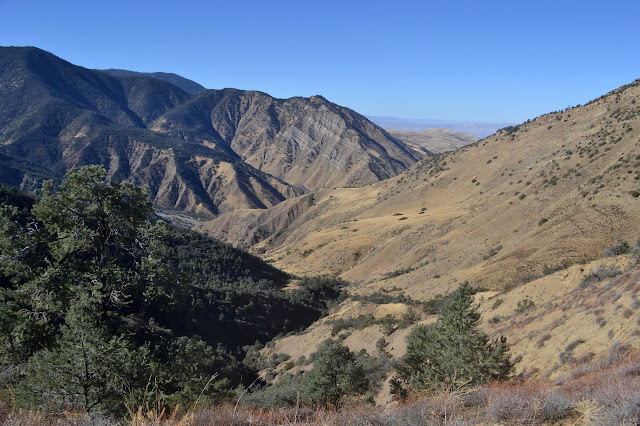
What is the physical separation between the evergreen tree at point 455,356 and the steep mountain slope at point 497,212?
1374 cm

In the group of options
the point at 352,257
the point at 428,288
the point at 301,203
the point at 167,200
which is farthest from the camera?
the point at 167,200

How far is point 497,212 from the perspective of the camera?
1705 inches

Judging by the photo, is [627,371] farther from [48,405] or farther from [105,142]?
[105,142]

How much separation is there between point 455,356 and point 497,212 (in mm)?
36872

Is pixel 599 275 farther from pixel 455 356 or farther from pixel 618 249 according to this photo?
pixel 455 356

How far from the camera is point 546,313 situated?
Result: 1633 centimetres

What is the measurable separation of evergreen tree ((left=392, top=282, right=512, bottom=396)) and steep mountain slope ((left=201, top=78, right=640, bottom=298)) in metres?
13.7

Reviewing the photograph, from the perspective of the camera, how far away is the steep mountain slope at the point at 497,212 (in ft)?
90.4

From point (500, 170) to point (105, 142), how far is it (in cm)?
18121

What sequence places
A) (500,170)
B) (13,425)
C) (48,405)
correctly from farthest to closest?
(500,170)
(48,405)
(13,425)

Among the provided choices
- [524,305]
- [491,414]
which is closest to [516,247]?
[524,305]

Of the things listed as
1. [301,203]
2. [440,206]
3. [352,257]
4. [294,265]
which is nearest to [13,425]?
[352,257]

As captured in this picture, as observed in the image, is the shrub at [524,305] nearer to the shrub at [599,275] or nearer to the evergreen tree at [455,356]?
the shrub at [599,275]

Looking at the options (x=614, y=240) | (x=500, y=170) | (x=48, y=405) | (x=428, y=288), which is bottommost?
(x=428, y=288)
